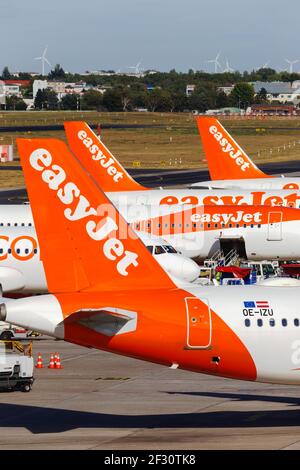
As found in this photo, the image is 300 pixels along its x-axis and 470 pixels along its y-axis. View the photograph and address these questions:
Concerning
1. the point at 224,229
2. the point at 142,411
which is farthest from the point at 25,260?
the point at 142,411

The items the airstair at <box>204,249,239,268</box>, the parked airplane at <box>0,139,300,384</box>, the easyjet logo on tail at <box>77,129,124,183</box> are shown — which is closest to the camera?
the parked airplane at <box>0,139,300,384</box>

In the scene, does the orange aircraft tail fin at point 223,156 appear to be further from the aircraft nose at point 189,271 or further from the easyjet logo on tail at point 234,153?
the aircraft nose at point 189,271

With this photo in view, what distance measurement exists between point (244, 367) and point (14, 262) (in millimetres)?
30532

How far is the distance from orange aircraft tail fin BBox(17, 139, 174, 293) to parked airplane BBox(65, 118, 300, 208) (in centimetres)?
4772

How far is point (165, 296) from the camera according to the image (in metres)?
38.2

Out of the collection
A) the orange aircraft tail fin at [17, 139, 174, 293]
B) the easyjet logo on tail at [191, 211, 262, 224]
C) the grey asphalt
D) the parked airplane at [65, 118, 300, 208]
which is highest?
the orange aircraft tail fin at [17, 139, 174, 293]

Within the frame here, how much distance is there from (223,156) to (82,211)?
219ft

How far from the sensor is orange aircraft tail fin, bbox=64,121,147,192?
299ft

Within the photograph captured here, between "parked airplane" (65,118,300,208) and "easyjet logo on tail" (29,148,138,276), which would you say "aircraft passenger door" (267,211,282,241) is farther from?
"easyjet logo on tail" (29,148,138,276)

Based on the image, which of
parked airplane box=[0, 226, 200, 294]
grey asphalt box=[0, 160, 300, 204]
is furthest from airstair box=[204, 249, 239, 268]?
grey asphalt box=[0, 160, 300, 204]

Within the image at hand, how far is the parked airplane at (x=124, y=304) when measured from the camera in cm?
3734

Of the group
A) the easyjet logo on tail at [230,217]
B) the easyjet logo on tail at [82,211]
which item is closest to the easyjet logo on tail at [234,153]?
the easyjet logo on tail at [230,217]

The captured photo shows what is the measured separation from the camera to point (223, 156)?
10400 centimetres
